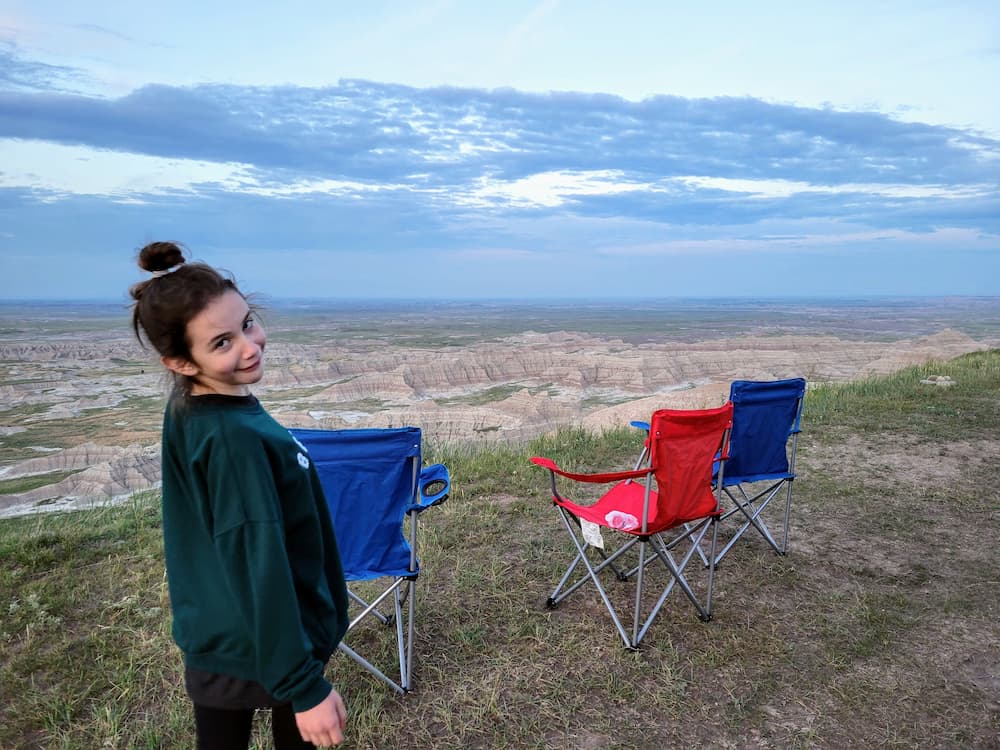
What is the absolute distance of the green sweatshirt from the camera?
1.17 metres

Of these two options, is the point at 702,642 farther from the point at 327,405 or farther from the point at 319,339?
the point at 319,339

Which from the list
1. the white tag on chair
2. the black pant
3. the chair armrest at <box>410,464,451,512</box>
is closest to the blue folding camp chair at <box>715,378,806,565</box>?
the white tag on chair

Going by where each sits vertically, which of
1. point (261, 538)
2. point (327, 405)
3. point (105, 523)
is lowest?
point (327, 405)

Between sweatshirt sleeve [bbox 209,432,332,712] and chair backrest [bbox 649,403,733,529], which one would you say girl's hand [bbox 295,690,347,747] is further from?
chair backrest [bbox 649,403,733,529]

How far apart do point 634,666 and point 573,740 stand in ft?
1.81

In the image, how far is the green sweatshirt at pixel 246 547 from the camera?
3.83 ft

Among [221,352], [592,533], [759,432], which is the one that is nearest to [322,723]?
[221,352]

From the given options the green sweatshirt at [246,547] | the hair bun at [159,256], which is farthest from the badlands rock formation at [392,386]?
the hair bun at [159,256]

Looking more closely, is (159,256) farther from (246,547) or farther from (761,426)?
(761,426)

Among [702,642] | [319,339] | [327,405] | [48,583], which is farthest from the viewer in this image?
[319,339]

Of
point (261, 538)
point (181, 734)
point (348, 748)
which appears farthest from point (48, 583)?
point (261, 538)

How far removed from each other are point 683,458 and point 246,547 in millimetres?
2343

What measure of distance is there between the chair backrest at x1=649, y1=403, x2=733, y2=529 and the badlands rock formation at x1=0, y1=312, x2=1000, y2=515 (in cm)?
482

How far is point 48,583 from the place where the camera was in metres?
3.63
